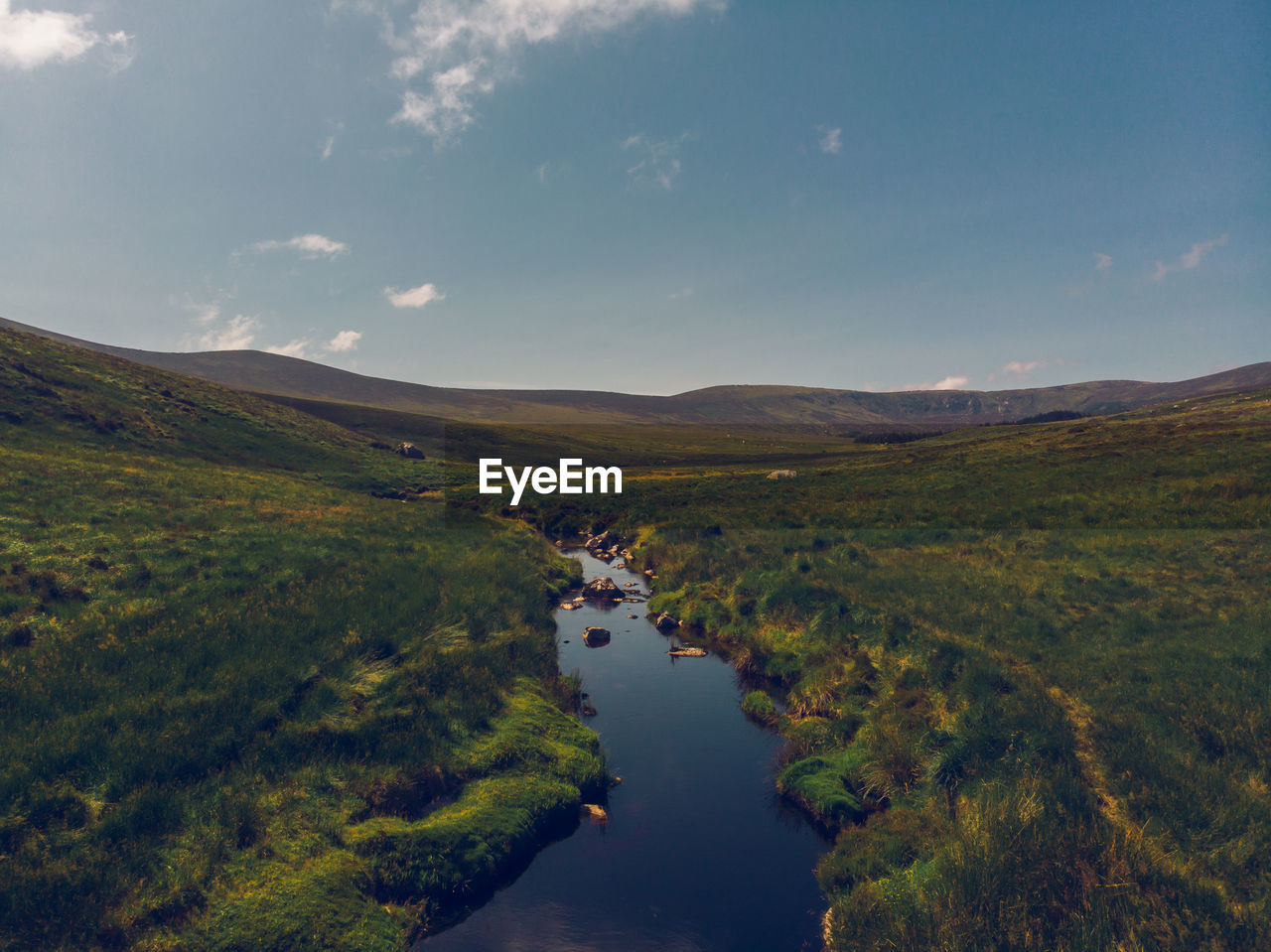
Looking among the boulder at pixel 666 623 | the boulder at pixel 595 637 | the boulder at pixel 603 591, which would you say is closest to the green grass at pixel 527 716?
the boulder at pixel 666 623

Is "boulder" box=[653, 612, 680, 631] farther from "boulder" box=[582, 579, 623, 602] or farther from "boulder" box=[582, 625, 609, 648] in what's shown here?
"boulder" box=[582, 579, 623, 602]

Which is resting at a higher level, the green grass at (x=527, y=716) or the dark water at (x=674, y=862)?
the green grass at (x=527, y=716)

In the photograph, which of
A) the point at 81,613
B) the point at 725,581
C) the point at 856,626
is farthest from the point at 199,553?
the point at 856,626

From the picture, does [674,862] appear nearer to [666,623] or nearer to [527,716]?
[527,716]

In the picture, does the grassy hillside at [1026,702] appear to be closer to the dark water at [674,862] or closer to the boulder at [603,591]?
the dark water at [674,862]

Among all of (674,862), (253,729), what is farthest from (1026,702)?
(253,729)

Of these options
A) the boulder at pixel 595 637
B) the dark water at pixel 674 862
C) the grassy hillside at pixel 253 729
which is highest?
the grassy hillside at pixel 253 729
